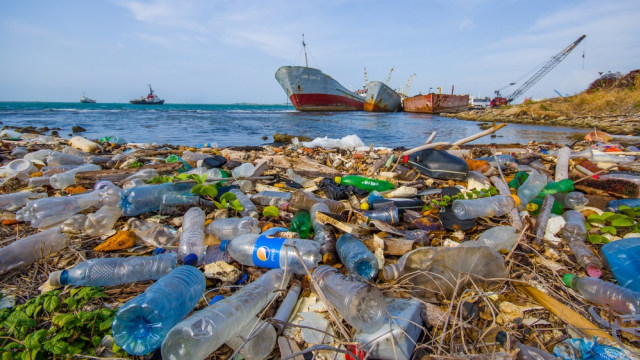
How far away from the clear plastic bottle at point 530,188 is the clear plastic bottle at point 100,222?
3.60 m

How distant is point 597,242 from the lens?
176 centimetres

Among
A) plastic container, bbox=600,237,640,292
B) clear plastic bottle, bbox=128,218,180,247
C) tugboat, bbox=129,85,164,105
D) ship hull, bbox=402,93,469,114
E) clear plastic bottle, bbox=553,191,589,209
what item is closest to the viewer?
plastic container, bbox=600,237,640,292

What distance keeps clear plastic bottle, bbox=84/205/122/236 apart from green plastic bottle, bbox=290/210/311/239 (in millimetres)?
1470

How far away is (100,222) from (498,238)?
119 inches

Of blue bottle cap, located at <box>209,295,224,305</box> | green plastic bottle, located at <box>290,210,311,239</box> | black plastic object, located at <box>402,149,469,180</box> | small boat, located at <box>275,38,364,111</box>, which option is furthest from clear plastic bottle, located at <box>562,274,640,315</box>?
small boat, located at <box>275,38,364,111</box>

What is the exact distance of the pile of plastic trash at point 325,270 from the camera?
105cm

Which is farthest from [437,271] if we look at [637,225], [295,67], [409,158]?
[295,67]

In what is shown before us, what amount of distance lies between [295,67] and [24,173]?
22790mm

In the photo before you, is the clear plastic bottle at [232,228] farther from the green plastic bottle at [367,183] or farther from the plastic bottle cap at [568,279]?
the plastic bottle cap at [568,279]

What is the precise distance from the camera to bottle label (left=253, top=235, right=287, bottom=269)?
154cm

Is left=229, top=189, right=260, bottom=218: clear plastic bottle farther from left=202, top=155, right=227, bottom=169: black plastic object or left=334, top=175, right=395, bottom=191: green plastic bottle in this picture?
left=202, top=155, right=227, bottom=169: black plastic object

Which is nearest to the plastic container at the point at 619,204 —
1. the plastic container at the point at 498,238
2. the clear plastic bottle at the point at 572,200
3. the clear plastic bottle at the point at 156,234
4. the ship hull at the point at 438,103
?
the clear plastic bottle at the point at 572,200

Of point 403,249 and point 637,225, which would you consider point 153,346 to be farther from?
point 637,225

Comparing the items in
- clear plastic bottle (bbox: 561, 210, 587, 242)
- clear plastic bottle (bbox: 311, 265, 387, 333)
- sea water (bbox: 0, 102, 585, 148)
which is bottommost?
clear plastic bottle (bbox: 311, 265, 387, 333)
